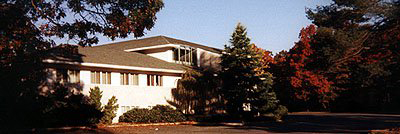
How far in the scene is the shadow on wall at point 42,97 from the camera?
717 inches

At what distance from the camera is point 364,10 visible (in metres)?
19.0

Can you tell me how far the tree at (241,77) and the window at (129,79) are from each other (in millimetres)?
6872

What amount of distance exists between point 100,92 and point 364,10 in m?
15.0

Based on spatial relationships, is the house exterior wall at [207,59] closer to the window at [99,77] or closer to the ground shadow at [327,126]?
the ground shadow at [327,126]

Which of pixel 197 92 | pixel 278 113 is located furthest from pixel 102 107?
pixel 278 113

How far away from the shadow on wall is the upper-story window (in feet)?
36.0

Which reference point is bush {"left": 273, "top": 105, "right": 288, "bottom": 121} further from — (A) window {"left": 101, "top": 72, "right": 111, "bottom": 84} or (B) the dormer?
(A) window {"left": 101, "top": 72, "right": 111, "bottom": 84}

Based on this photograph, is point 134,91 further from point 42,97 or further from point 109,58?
point 42,97

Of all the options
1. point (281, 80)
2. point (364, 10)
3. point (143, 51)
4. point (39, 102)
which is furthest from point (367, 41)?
point (281, 80)

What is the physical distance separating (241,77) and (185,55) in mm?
6111

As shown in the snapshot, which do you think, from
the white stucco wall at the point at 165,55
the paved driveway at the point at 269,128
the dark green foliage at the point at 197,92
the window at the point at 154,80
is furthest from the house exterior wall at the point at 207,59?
the paved driveway at the point at 269,128

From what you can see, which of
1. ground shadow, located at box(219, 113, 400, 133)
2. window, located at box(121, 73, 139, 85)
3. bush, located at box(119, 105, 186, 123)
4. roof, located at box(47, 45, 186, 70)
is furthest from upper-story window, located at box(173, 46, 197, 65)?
ground shadow, located at box(219, 113, 400, 133)

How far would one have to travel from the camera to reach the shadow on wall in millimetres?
18219

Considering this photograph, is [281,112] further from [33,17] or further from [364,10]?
[33,17]
